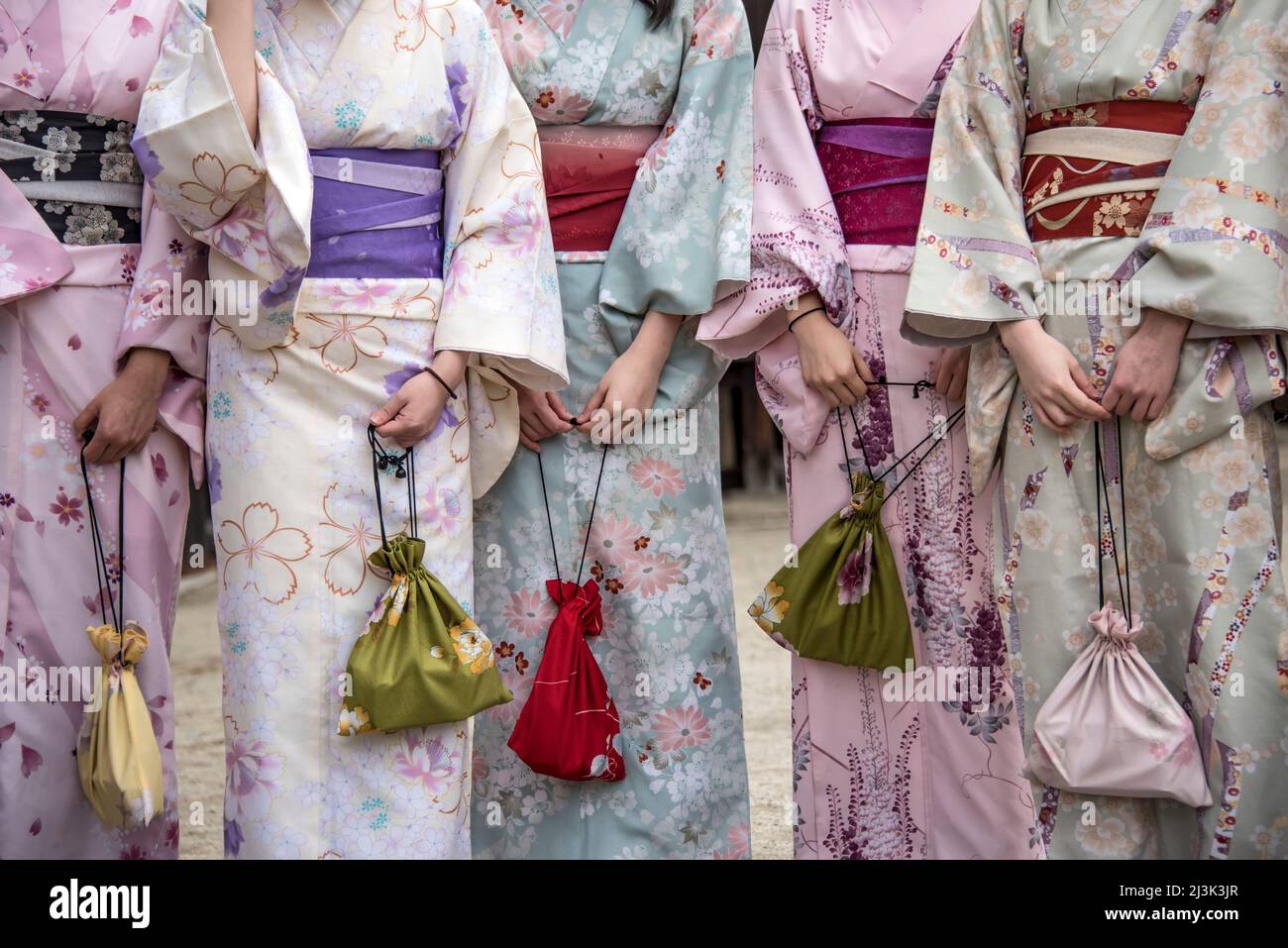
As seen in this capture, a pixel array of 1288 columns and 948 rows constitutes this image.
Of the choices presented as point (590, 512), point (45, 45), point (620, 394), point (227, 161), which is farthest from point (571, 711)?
point (45, 45)

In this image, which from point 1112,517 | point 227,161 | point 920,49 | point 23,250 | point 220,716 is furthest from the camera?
point 220,716

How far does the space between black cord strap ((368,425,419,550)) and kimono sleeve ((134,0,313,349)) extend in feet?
0.91

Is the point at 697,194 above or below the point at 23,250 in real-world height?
above

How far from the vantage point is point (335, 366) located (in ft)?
8.57

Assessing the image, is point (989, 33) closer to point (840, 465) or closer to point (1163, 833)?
point (840, 465)

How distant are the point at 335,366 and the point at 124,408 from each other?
17.7 inches

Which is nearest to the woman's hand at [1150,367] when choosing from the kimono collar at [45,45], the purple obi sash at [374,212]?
the purple obi sash at [374,212]

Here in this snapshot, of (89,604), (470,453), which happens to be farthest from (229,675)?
(470,453)

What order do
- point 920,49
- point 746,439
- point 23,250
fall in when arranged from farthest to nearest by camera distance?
point 746,439, point 920,49, point 23,250

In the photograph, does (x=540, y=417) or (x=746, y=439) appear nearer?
(x=540, y=417)

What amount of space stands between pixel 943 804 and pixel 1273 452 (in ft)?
3.26

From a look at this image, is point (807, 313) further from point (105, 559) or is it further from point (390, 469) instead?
point (105, 559)

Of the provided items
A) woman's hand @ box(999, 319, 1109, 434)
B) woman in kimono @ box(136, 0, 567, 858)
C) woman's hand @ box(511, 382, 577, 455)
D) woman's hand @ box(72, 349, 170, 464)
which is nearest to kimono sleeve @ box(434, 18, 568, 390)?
woman in kimono @ box(136, 0, 567, 858)

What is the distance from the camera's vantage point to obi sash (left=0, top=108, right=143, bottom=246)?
2.71 metres
